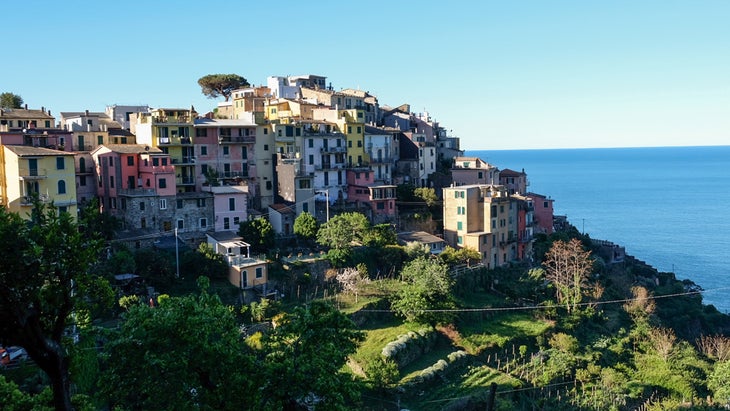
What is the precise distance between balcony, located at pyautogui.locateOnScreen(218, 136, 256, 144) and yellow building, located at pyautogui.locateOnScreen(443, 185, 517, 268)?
15525 millimetres

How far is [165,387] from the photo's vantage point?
57.1ft

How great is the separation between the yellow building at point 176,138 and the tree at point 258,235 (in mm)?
6801

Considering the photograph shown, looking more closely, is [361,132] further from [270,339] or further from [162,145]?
[270,339]

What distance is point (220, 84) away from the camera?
7725cm

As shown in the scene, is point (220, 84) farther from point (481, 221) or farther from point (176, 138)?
point (481, 221)

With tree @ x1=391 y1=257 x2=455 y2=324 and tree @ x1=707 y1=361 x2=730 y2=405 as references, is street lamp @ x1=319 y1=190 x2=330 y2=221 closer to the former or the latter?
tree @ x1=391 y1=257 x2=455 y2=324

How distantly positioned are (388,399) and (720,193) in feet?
467

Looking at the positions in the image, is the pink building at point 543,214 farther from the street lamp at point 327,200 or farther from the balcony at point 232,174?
the balcony at point 232,174

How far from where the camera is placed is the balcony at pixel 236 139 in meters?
49.4

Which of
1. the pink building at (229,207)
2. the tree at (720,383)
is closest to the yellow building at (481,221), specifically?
the pink building at (229,207)

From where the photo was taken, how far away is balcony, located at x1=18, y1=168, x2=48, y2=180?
118 feet

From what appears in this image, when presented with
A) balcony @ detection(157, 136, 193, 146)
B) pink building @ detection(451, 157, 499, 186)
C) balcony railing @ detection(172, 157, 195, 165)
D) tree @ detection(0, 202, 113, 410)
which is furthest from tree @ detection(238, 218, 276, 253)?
tree @ detection(0, 202, 113, 410)

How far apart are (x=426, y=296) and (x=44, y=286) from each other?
89.7 ft

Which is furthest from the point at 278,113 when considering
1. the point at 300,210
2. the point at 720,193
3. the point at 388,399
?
the point at 720,193
